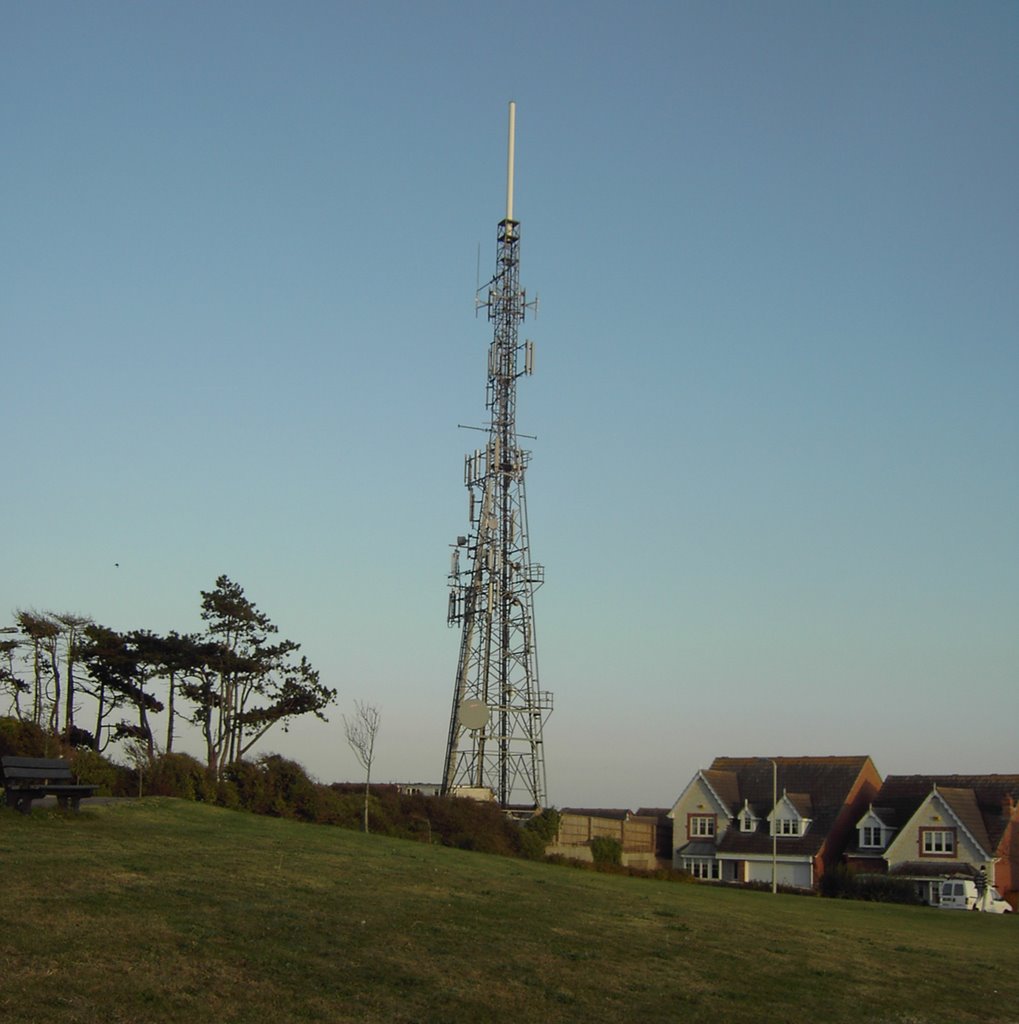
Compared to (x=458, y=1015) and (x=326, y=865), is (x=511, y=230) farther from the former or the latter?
(x=458, y=1015)

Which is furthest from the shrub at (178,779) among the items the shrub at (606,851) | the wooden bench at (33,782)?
the shrub at (606,851)

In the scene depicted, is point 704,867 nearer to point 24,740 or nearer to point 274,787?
point 274,787

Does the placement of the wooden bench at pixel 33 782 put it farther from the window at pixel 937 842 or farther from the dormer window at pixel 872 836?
the dormer window at pixel 872 836

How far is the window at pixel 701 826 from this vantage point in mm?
64812

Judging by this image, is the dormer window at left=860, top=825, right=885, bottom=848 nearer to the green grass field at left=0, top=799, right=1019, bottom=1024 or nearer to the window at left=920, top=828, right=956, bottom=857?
the window at left=920, top=828, right=956, bottom=857

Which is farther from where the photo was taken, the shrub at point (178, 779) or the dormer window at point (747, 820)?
the dormer window at point (747, 820)

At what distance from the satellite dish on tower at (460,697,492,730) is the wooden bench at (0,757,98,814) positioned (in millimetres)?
25349

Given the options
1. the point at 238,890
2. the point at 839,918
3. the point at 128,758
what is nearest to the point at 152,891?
the point at 238,890

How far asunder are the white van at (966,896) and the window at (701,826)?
1391 centimetres

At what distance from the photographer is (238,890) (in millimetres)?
21125

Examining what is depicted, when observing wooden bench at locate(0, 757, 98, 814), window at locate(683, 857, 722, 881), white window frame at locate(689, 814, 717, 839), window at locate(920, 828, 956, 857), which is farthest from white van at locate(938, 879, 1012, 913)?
wooden bench at locate(0, 757, 98, 814)

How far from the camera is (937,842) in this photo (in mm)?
57281

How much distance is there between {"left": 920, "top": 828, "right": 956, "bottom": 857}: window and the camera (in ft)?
187

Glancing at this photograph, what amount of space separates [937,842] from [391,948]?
150 ft
